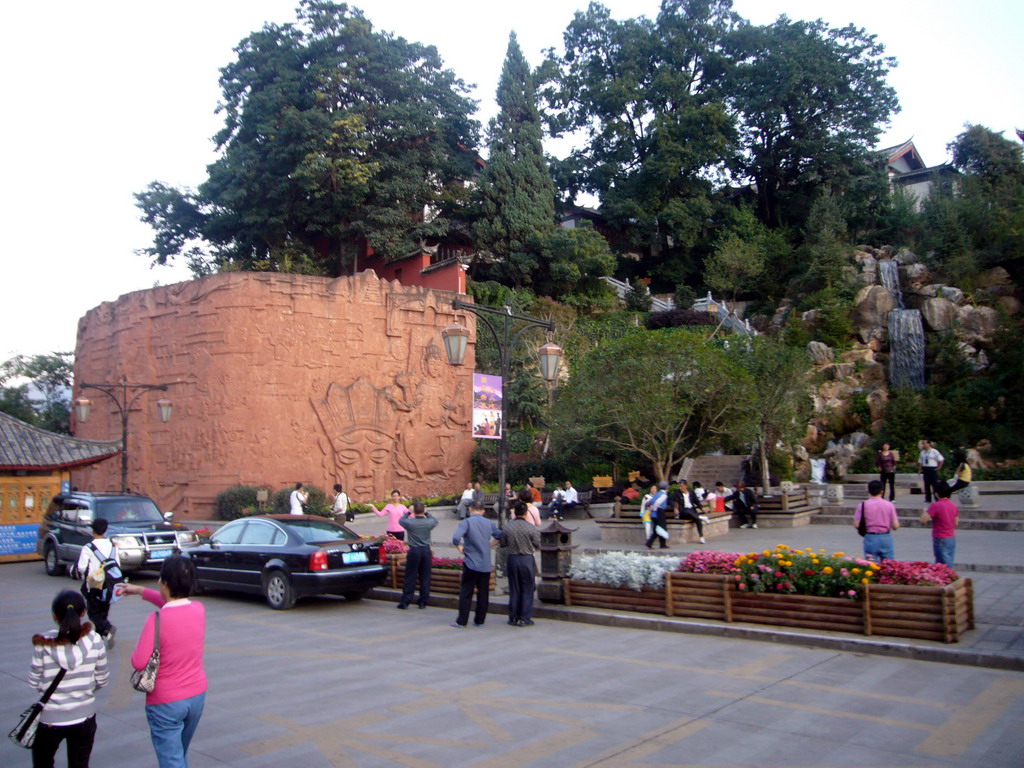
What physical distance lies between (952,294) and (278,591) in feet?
104

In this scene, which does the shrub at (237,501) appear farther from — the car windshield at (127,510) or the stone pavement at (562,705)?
the stone pavement at (562,705)

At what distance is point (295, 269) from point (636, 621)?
27433 mm

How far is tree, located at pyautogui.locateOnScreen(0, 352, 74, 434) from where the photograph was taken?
40.3m

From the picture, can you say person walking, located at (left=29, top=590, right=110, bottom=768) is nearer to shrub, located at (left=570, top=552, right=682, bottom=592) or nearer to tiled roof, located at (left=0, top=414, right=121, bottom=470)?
shrub, located at (left=570, top=552, right=682, bottom=592)

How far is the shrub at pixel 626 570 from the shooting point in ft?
32.8

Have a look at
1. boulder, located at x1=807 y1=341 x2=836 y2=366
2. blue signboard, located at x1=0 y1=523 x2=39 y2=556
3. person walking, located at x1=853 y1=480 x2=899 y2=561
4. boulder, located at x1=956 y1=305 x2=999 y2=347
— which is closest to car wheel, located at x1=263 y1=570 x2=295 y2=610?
person walking, located at x1=853 y1=480 x2=899 y2=561

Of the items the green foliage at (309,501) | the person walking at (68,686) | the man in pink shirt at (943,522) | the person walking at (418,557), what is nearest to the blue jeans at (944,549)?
the man in pink shirt at (943,522)

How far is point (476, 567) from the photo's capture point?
1011 cm

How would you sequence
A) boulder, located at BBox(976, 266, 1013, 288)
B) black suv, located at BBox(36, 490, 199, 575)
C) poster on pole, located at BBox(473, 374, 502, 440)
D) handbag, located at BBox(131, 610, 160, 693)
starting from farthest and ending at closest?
boulder, located at BBox(976, 266, 1013, 288) → poster on pole, located at BBox(473, 374, 502, 440) → black suv, located at BBox(36, 490, 199, 575) → handbag, located at BBox(131, 610, 160, 693)

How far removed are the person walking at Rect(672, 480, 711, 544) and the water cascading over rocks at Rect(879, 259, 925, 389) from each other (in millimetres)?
17149

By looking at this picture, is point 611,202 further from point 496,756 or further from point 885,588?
point 496,756

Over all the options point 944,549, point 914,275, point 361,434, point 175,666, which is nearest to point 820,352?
point 914,275

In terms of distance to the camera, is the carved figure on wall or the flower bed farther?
the carved figure on wall

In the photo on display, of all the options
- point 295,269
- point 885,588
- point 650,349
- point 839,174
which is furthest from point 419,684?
point 839,174
